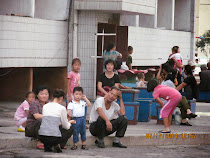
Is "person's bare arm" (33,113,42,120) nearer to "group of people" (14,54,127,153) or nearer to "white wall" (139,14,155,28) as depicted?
"group of people" (14,54,127,153)

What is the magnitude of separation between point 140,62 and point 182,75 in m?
4.79

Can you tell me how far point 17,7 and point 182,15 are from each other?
1304 centimetres

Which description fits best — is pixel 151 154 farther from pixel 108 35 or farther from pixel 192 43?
pixel 192 43

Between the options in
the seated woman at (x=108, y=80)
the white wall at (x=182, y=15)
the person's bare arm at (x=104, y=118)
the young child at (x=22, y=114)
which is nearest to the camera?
the person's bare arm at (x=104, y=118)

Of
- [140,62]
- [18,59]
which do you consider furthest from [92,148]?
[140,62]

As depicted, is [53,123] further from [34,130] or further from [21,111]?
[21,111]

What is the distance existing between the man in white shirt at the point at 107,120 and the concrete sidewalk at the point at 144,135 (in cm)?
23

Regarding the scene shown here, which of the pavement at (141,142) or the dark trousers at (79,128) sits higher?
the dark trousers at (79,128)

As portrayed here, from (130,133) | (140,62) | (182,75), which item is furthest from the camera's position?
(140,62)

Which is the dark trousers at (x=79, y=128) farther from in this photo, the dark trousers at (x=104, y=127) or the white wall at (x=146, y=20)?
the white wall at (x=146, y=20)

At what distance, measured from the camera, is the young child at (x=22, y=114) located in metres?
11.4

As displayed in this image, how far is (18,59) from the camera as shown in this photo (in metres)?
16.9

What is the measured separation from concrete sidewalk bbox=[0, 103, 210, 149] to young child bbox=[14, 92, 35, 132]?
173 millimetres

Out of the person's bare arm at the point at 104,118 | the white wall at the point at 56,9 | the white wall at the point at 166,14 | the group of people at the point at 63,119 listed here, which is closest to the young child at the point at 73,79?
the group of people at the point at 63,119
